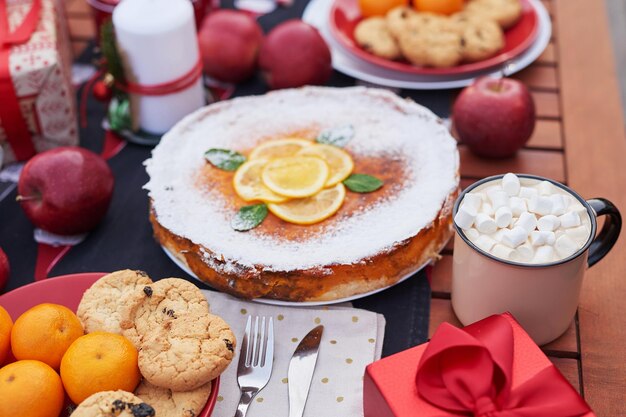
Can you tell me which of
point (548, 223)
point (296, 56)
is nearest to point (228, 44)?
point (296, 56)

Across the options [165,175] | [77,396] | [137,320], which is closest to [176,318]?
[137,320]

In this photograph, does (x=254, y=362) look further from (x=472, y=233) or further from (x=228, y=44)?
(x=228, y=44)

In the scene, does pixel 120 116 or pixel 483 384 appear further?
pixel 120 116

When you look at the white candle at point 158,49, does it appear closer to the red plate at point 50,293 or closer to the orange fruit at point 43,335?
the red plate at point 50,293

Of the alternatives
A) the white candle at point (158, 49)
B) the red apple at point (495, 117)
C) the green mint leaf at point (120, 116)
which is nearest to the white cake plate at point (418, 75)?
the red apple at point (495, 117)

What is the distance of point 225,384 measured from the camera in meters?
1.09

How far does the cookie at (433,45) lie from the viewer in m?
1.67

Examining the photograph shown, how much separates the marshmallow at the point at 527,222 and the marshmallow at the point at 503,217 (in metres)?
0.01

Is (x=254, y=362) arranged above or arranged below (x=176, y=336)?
below

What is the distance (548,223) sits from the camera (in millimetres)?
1047

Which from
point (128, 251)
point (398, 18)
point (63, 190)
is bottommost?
point (128, 251)

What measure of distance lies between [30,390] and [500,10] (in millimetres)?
1388

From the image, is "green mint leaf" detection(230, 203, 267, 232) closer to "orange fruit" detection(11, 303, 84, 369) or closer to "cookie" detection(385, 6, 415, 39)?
"orange fruit" detection(11, 303, 84, 369)

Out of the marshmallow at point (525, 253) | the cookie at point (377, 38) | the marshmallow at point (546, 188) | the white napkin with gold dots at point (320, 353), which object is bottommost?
the white napkin with gold dots at point (320, 353)
